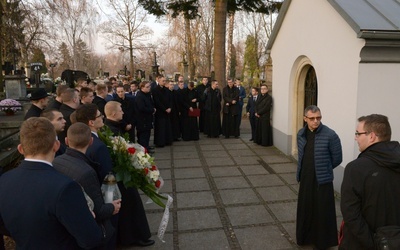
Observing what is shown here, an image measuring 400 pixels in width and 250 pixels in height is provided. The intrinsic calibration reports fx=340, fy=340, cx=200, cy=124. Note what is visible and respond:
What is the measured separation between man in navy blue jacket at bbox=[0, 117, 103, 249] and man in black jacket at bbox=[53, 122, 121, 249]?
0.68 m

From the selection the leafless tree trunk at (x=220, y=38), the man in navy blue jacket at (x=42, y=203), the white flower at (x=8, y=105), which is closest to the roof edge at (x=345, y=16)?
the man in navy blue jacket at (x=42, y=203)

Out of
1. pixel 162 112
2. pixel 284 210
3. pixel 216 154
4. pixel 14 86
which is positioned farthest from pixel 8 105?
pixel 284 210

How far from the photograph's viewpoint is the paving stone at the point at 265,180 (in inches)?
287

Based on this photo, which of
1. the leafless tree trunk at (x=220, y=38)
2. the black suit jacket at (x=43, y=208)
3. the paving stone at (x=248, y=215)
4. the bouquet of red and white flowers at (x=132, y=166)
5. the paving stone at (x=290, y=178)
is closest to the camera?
the black suit jacket at (x=43, y=208)

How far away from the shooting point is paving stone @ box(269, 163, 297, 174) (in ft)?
27.1

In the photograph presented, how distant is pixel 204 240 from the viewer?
488 centimetres

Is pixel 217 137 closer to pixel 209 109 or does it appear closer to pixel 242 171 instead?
pixel 209 109

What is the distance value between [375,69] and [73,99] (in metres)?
5.27

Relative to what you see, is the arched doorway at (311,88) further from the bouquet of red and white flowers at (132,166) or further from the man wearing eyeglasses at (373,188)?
the man wearing eyeglasses at (373,188)

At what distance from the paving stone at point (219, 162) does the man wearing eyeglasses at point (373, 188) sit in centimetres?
609

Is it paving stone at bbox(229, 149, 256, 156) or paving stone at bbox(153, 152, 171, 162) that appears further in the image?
paving stone at bbox(229, 149, 256, 156)

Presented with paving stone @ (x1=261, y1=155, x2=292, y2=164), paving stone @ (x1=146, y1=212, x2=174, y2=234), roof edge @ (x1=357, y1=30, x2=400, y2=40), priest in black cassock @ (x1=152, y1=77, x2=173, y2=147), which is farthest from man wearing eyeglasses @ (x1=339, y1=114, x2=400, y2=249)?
priest in black cassock @ (x1=152, y1=77, x2=173, y2=147)

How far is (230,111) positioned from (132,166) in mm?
8475

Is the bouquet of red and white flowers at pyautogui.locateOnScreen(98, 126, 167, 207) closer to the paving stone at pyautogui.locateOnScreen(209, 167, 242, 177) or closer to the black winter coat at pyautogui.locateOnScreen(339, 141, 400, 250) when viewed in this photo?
the black winter coat at pyautogui.locateOnScreen(339, 141, 400, 250)
